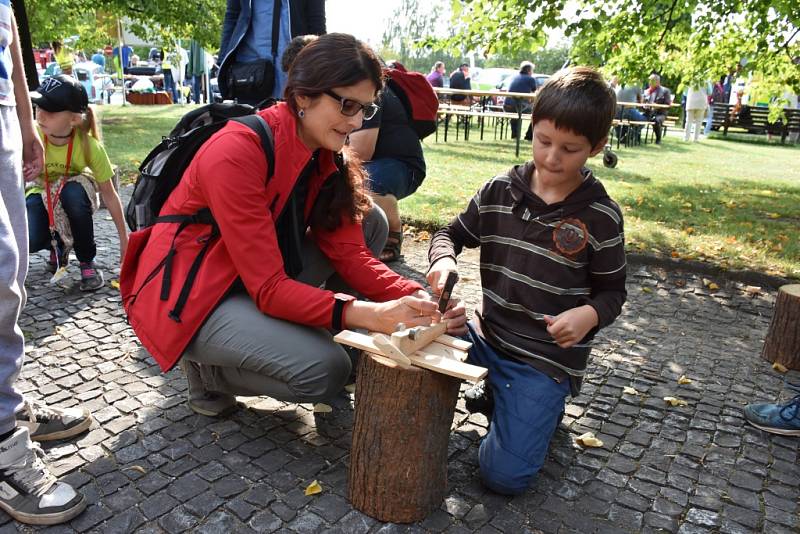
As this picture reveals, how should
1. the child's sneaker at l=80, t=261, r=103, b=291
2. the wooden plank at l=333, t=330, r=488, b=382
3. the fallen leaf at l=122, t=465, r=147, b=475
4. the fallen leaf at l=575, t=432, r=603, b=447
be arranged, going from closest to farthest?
the wooden plank at l=333, t=330, r=488, b=382 → the fallen leaf at l=122, t=465, r=147, b=475 → the fallen leaf at l=575, t=432, r=603, b=447 → the child's sneaker at l=80, t=261, r=103, b=291

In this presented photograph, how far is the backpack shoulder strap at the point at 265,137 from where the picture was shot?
8.38 ft

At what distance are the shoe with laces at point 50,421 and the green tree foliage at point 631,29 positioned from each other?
5.74 m

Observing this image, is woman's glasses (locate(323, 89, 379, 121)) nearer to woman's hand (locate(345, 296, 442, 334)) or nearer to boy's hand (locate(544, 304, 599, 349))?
woman's hand (locate(345, 296, 442, 334))

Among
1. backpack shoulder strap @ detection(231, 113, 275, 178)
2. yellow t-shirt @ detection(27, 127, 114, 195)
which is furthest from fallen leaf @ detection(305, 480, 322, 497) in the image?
yellow t-shirt @ detection(27, 127, 114, 195)

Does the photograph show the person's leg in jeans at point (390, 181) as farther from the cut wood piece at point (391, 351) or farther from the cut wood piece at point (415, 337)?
the cut wood piece at point (391, 351)

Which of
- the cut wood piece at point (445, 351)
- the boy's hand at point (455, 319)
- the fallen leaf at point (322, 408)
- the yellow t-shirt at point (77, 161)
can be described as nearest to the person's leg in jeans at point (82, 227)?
the yellow t-shirt at point (77, 161)

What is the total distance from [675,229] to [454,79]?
46.4ft

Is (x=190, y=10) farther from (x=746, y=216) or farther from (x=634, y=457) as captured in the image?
(x=634, y=457)

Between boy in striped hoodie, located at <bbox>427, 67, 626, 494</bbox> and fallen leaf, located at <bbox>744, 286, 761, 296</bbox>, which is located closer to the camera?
boy in striped hoodie, located at <bbox>427, 67, 626, 494</bbox>

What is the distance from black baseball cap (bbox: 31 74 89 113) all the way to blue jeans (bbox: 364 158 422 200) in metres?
1.96

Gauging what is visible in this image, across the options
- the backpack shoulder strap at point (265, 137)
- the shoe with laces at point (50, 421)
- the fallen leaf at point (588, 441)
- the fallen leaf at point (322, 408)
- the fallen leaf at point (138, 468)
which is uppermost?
the backpack shoulder strap at point (265, 137)

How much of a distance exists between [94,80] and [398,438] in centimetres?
2219

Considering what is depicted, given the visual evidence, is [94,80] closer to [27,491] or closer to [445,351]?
[27,491]

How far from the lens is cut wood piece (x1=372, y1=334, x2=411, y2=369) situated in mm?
2232
